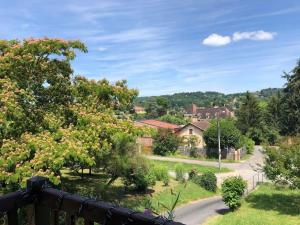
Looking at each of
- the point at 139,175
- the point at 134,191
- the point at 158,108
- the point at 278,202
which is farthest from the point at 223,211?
the point at 158,108

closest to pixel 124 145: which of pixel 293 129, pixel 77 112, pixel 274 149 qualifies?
pixel 77 112

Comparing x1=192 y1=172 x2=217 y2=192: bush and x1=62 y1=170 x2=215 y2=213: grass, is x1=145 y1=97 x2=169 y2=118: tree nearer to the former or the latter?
x1=62 y1=170 x2=215 y2=213: grass

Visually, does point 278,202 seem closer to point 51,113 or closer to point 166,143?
point 51,113

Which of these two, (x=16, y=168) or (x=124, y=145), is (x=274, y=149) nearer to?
(x=124, y=145)

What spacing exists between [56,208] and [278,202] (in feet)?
89.4

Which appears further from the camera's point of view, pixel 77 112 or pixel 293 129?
pixel 293 129

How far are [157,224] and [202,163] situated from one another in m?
46.2

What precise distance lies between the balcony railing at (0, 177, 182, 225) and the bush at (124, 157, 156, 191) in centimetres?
2170

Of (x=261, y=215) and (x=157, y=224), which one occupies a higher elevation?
(x=157, y=224)

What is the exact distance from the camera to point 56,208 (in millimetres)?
2857

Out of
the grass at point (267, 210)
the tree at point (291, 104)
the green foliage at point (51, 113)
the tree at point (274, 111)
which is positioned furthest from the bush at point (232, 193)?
the tree at point (274, 111)

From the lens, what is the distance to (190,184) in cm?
3147

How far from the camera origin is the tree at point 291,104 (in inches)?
2302

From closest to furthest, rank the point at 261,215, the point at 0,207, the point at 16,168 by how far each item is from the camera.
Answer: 1. the point at 0,207
2. the point at 16,168
3. the point at 261,215
